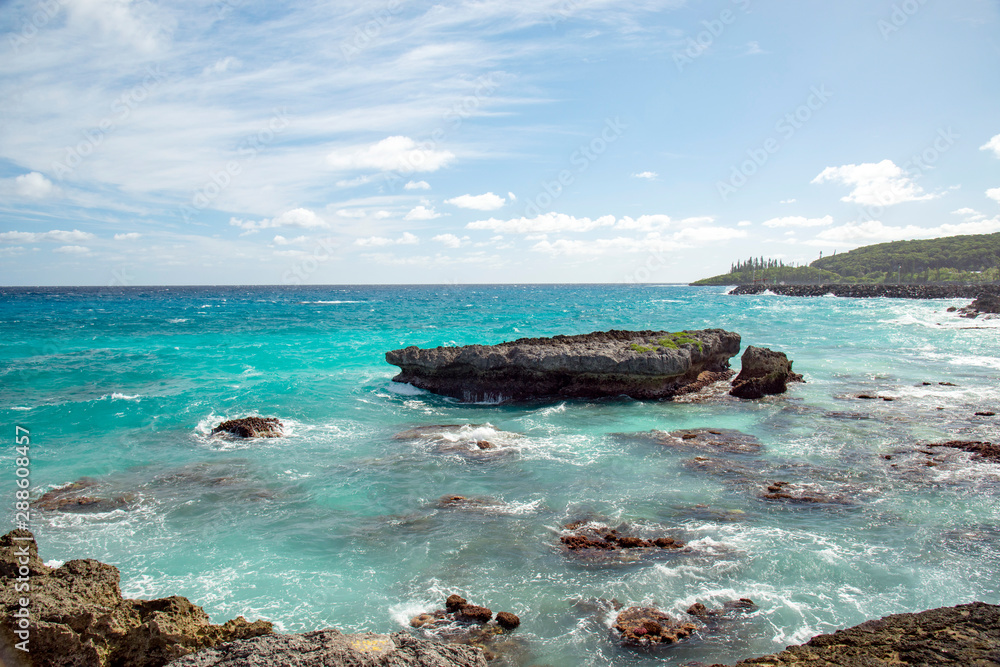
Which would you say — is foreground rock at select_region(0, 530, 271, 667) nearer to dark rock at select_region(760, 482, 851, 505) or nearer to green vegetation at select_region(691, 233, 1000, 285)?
dark rock at select_region(760, 482, 851, 505)

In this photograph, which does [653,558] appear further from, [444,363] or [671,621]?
[444,363]

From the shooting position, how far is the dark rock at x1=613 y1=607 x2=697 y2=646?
7664 mm

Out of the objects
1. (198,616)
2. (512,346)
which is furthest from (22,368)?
(198,616)

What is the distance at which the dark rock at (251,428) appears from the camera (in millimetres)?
18641

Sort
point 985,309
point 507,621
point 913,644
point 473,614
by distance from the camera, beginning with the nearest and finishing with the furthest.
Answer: point 913,644
point 507,621
point 473,614
point 985,309

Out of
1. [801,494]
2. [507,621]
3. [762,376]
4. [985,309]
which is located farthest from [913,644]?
[985,309]

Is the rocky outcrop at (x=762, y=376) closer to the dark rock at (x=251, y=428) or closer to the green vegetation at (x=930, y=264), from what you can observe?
the dark rock at (x=251, y=428)

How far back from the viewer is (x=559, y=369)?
78.2ft

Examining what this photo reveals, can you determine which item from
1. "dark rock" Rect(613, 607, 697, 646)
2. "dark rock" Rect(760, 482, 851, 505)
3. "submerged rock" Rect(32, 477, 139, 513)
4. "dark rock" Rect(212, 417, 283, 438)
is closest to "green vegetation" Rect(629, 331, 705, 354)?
"dark rock" Rect(760, 482, 851, 505)

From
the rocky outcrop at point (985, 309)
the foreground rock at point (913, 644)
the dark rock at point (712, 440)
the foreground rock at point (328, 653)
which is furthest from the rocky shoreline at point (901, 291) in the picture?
the foreground rock at point (328, 653)

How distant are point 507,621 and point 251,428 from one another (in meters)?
13.9

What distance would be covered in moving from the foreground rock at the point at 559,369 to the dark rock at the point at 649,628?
15712mm

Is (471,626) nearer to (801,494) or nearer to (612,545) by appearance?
(612,545)

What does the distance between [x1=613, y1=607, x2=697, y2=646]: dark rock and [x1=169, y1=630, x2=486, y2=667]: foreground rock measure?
3.12 m
